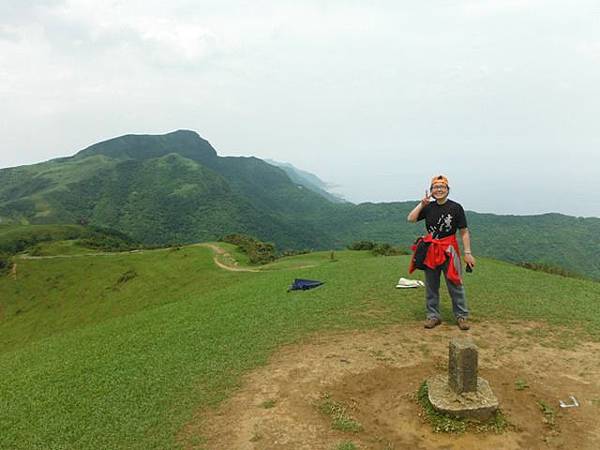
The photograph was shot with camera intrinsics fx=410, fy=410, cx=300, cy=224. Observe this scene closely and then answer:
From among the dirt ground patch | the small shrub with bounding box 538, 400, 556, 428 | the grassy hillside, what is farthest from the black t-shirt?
the small shrub with bounding box 538, 400, 556, 428

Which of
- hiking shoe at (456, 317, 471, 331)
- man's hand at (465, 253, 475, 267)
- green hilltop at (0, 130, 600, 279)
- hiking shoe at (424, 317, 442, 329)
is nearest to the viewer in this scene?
man's hand at (465, 253, 475, 267)

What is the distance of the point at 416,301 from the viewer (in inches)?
431

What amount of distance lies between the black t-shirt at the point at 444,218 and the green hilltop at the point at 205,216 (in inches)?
3324

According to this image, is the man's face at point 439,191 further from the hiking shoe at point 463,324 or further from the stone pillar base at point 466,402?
the stone pillar base at point 466,402

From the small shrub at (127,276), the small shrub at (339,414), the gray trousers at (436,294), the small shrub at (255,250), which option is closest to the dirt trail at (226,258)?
the small shrub at (255,250)

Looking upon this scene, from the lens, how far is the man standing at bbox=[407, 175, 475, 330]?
8477 mm

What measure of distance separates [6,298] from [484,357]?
176 ft

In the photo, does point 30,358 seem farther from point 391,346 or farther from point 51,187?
point 51,187

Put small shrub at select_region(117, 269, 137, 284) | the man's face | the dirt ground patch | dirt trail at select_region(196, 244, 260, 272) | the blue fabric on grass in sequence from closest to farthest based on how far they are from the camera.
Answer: the dirt ground patch < the man's face < the blue fabric on grass < dirt trail at select_region(196, 244, 260, 272) < small shrub at select_region(117, 269, 137, 284)

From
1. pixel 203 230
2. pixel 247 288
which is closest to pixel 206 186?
pixel 203 230

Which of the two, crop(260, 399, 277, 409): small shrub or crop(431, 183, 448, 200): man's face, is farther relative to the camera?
crop(431, 183, 448, 200): man's face

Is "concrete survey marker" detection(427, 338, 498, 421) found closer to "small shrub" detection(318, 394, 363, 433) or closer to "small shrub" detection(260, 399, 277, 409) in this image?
"small shrub" detection(318, 394, 363, 433)

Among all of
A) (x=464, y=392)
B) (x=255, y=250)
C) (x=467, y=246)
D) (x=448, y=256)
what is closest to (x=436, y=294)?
(x=448, y=256)

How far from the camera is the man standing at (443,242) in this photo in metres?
8.48
